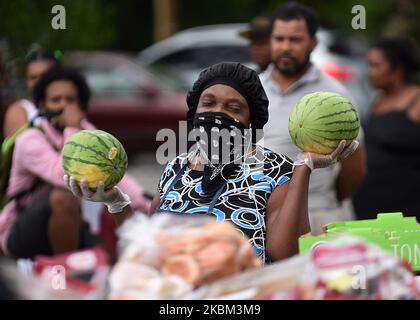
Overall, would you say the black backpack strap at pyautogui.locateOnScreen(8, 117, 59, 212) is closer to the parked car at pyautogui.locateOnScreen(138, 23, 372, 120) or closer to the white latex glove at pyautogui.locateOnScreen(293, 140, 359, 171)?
the white latex glove at pyautogui.locateOnScreen(293, 140, 359, 171)

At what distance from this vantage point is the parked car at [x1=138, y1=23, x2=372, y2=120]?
15.4 meters

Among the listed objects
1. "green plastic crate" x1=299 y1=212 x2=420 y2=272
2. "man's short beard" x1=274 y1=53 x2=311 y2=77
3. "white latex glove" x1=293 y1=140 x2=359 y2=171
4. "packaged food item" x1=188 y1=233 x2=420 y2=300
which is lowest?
"packaged food item" x1=188 y1=233 x2=420 y2=300

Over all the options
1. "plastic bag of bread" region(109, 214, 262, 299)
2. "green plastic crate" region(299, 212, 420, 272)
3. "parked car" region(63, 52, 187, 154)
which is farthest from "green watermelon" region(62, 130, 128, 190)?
"parked car" region(63, 52, 187, 154)

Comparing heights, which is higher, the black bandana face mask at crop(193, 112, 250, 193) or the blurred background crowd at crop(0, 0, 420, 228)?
the blurred background crowd at crop(0, 0, 420, 228)

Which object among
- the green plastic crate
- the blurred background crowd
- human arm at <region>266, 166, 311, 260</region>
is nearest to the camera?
the green plastic crate

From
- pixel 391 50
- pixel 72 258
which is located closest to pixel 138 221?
pixel 72 258

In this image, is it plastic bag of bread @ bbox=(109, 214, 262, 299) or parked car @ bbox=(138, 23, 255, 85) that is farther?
parked car @ bbox=(138, 23, 255, 85)

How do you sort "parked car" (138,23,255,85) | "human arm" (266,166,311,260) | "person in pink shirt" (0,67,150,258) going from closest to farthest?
"human arm" (266,166,311,260) < "person in pink shirt" (0,67,150,258) < "parked car" (138,23,255,85)

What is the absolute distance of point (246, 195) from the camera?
402 centimetres

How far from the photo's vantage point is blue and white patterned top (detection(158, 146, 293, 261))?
396 centimetres

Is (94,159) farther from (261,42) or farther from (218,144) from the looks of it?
(261,42)

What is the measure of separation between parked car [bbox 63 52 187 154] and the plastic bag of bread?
1284cm

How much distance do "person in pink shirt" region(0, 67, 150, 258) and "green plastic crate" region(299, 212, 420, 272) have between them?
2.27 meters

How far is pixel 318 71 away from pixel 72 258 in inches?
75.3
